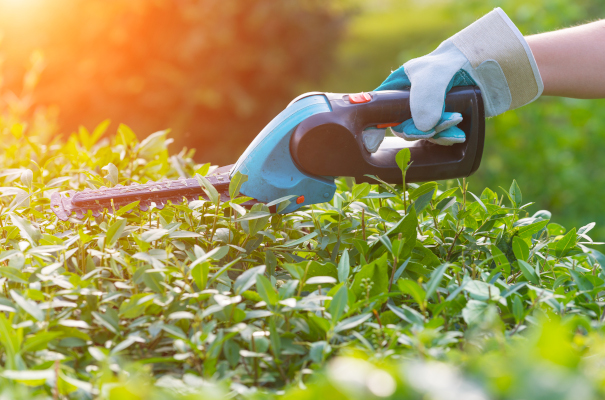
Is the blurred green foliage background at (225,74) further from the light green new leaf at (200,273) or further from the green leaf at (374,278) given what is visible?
the light green new leaf at (200,273)

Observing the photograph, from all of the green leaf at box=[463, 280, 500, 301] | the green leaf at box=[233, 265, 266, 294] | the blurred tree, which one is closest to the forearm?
the green leaf at box=[463, 280, 500, 301]

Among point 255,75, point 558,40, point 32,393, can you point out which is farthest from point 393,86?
point 255,75

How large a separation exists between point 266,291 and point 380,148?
0.91 meters

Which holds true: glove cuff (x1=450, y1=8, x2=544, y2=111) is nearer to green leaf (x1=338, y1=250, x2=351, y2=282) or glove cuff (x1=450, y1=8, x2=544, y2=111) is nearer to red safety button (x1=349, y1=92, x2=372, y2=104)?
red safety button (x1=349, y1=92, x2=372, y2=104)

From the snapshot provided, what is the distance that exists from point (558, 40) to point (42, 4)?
6648mm

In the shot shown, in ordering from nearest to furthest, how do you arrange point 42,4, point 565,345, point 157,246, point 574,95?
1. point 565,345
2. point 157,246
3. point 574,95
4. point 42,4

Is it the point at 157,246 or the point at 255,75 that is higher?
the point at 255,75

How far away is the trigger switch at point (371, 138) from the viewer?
1.66m

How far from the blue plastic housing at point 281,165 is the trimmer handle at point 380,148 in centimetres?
→ 2

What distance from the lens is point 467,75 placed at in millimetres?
1743

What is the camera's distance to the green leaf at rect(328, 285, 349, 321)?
0.96m

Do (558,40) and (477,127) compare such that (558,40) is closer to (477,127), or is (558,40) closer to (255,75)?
(477,127)

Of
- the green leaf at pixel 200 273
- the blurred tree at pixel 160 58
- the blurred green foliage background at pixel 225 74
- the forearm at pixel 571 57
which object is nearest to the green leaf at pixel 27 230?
the green leaf at pixel 200 273

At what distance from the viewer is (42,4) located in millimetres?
6617
